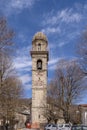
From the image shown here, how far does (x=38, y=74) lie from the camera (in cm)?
9138

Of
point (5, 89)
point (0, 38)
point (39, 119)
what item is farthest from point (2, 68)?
point (39, 119)

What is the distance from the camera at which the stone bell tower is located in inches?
3447

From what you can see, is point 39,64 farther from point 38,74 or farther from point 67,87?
point 67,87

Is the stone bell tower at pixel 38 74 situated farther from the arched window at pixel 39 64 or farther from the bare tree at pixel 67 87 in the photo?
the bare tree at pixel 67 87

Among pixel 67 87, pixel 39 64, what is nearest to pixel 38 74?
pixel 39 64

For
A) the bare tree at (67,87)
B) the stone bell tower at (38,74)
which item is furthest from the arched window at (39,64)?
the bare tree at (67,87)

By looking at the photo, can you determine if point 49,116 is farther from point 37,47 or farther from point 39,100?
point 37,47

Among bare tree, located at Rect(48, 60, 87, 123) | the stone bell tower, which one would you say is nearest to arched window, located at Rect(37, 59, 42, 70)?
the stone bell tower

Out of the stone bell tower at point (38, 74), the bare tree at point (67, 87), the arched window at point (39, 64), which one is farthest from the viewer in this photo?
the arched window at point (39, 64)

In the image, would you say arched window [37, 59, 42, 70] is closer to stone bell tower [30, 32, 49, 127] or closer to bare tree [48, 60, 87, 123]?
stone bell tower [30, 32, 49, 127]

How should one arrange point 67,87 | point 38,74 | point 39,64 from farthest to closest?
point 39,64 → point 38,74 → point 67,87

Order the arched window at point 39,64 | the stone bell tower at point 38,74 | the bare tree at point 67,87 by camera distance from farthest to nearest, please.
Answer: the arched window at point 39,64
the stone bell tower at point 38,74
the bare tree at point 67,87

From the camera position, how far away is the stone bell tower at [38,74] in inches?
3447

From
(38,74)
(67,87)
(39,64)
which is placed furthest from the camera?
(39,64)
